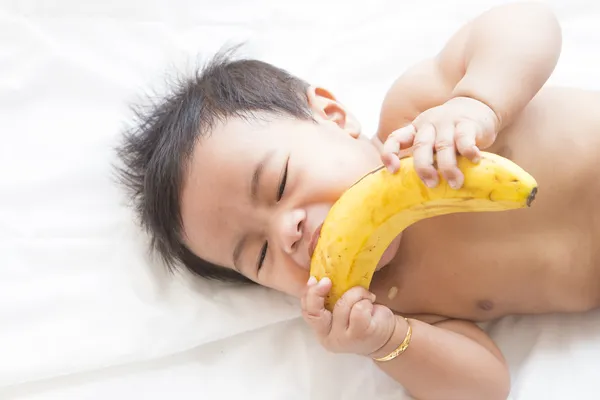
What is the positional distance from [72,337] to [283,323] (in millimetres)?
404

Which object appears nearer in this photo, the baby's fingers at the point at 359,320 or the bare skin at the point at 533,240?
the baby's fingers at the point at 359,320

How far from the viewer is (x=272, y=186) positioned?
1.16 metres

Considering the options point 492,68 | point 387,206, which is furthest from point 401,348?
point 492,68

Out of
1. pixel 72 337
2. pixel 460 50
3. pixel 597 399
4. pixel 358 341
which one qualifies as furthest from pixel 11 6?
pixel 597 399

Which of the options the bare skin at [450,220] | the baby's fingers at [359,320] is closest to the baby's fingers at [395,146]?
the bare skin at [450,220]

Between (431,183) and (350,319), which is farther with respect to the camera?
(350,319)

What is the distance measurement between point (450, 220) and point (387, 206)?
0.92 ft

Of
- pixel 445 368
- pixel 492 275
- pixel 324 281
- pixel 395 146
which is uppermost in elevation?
pixel 395 146

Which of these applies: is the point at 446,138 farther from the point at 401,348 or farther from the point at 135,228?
the point at 135,228

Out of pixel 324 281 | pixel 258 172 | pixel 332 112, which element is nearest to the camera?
pixel 324 281

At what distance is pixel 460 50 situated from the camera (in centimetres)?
129

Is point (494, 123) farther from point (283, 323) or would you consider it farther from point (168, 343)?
point (168, 343)

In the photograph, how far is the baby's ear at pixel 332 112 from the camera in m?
1.28

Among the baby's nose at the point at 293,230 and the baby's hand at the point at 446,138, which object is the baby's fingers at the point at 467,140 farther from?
the baby's nose at the point at 293,230
